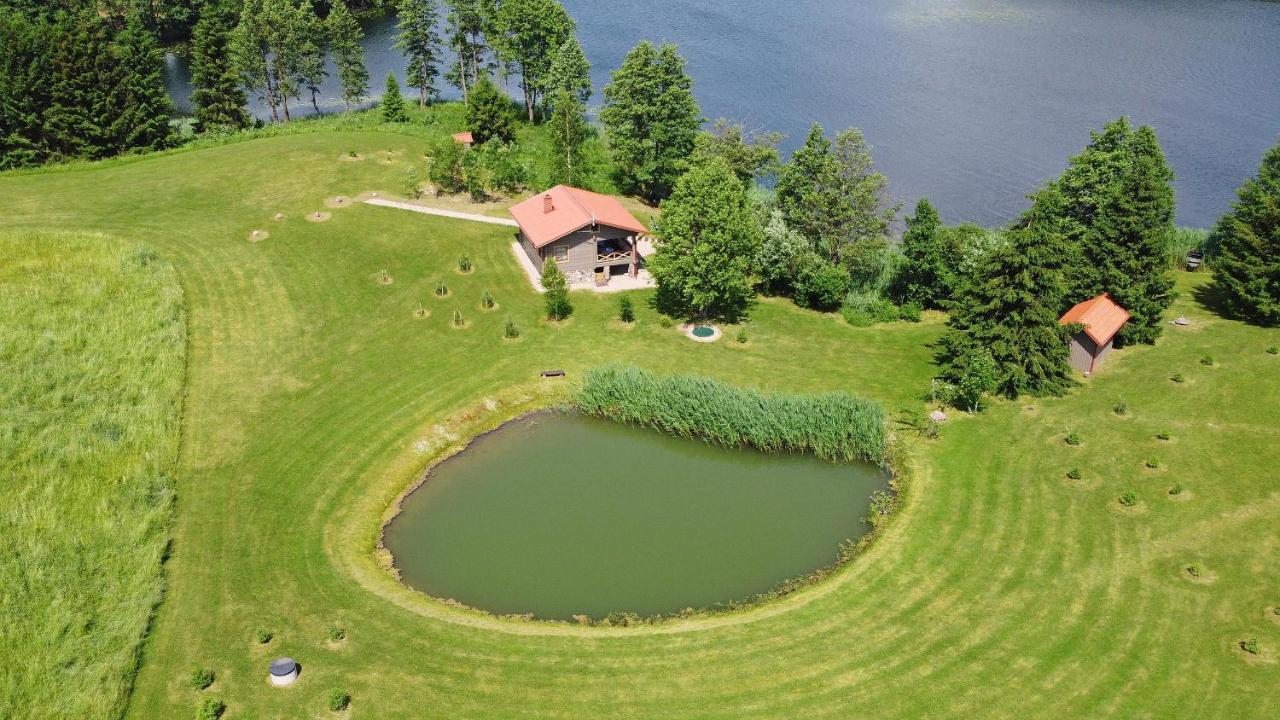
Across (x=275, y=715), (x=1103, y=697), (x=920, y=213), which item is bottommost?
(x=275, y=715)

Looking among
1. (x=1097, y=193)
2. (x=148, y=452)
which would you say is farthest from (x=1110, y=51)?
(x=148, y=452)

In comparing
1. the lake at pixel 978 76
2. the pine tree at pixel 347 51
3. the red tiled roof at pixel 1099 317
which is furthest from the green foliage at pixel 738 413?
the pine tree at pixel 347 51

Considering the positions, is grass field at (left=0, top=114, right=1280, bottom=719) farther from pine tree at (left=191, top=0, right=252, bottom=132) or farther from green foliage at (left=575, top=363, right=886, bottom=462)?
pine tree at (left=191, top=0, right=252, bottom=132)

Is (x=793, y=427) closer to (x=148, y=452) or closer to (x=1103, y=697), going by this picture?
(x=1103, y=697)

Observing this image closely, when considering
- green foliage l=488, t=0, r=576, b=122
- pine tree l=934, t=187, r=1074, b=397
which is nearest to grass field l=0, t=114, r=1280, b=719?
pine tree l=934, t=187, r=1074, b=397

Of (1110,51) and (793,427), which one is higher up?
(1110,51)
